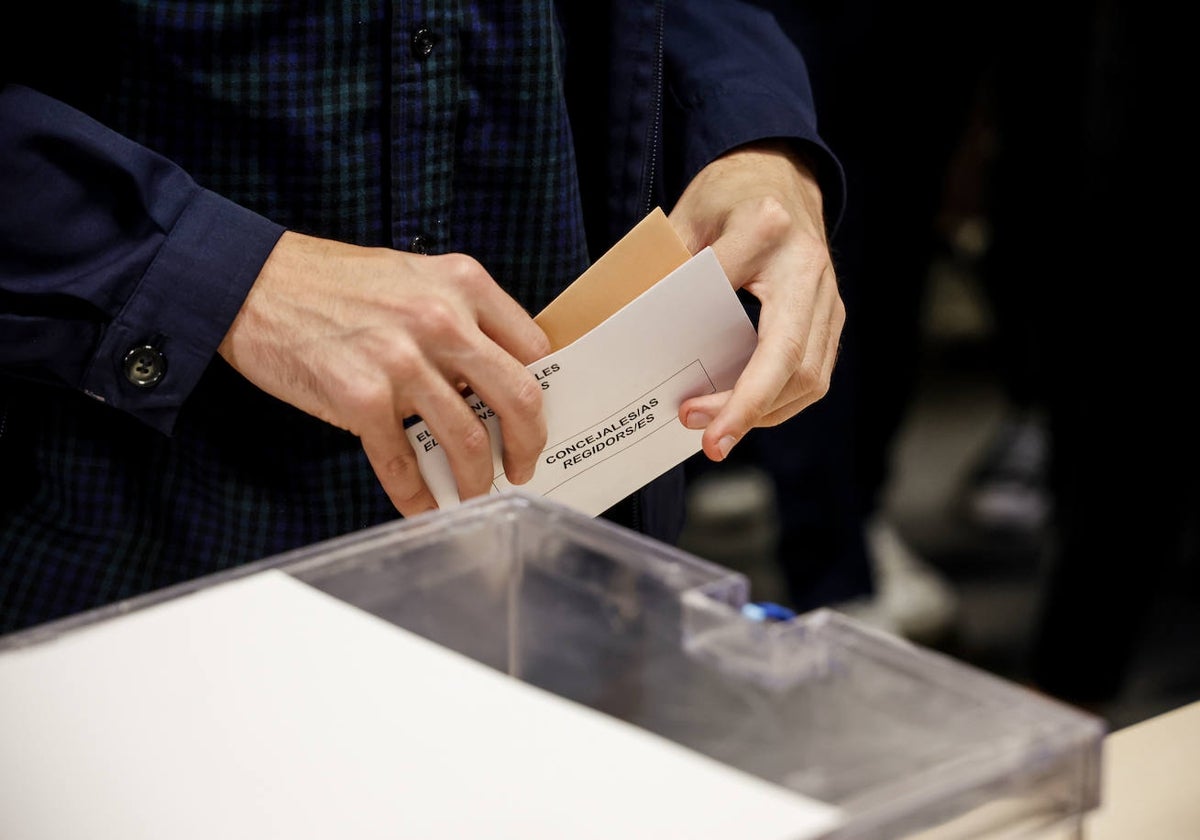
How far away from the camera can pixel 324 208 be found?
889 mm

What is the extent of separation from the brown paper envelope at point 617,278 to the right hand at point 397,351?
0.07 feet

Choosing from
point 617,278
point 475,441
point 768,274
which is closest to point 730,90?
point 768,274

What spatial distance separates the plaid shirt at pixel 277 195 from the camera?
0.85 m

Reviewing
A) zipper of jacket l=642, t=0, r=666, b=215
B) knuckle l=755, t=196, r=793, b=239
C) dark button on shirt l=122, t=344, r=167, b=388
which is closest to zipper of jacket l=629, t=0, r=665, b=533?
zipper of jacket l=642, t=0, r=666, b=215

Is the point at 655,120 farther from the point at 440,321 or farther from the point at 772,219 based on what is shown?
the point at 440,321

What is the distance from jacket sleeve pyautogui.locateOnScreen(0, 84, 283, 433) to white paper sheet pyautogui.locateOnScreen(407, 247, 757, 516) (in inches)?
6.1

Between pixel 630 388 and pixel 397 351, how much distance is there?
0.15 m

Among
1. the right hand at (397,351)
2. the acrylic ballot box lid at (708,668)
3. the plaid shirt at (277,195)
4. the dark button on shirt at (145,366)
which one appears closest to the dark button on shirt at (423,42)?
the plaid shirt at (277,195)

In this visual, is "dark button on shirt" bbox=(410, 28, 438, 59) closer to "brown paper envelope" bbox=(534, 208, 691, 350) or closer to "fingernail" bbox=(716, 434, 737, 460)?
"brown paper envelope" bbox=(534, 208, 691, 350)

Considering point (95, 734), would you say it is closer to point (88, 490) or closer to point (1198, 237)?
point (88, 490)

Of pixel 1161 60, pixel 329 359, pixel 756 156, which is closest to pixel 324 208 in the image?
pixel 329 359

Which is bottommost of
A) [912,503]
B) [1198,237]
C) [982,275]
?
[912,503]

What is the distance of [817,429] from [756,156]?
4.06 ft

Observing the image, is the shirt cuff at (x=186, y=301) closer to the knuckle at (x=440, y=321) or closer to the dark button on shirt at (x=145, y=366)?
the dark button on shirt at (x=145, y=366)
